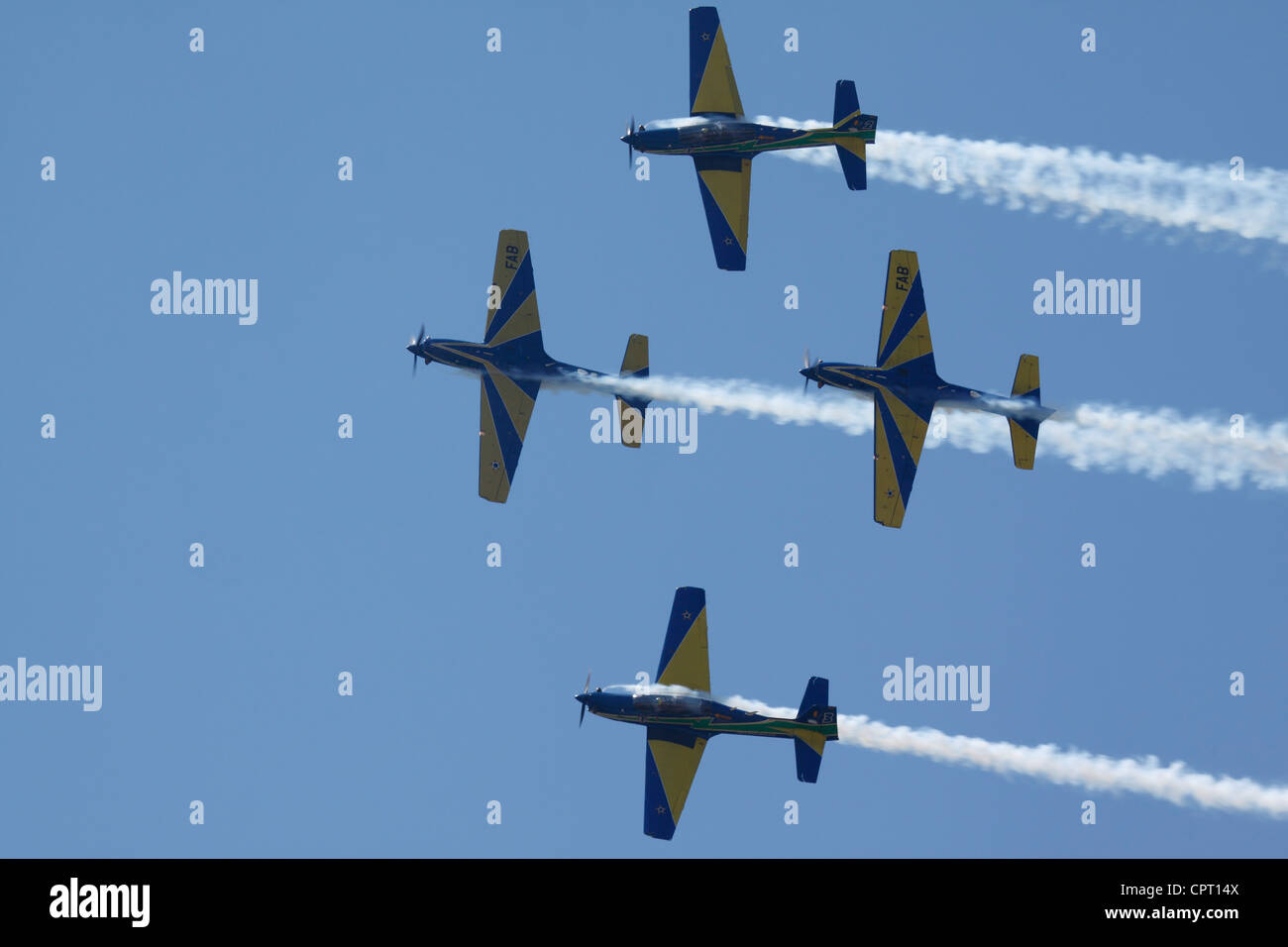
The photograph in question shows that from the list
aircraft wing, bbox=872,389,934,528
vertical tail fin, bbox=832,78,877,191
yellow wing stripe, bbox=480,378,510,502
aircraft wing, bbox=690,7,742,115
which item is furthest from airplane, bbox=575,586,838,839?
aircraft wing, bbox=690,7,742,115

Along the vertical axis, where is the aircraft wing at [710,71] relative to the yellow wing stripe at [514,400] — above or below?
above

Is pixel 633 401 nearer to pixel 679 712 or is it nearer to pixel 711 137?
pixel 711 137

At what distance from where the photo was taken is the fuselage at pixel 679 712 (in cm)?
5803

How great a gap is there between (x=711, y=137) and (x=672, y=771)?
833 inches

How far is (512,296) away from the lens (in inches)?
2434

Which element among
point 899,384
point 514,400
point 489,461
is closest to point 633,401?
point 514,400

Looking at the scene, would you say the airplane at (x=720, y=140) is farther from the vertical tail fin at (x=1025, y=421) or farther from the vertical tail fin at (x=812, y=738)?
the vertical tail fin at (x=812, y=738)

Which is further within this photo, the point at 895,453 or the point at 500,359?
the point at 500,359

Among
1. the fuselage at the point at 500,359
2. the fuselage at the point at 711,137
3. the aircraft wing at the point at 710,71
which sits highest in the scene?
the aircraft wing at the point at 710,71

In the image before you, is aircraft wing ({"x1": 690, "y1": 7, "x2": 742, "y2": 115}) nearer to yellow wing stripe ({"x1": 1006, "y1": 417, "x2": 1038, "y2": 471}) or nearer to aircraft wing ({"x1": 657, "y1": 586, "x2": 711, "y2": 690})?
yellow wing stripe ({"x1": 1006, "y1": 417, "x2": 1038, "y2": 471})

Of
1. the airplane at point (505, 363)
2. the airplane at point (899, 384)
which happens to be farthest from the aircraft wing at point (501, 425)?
the airplane at point (899, 384)

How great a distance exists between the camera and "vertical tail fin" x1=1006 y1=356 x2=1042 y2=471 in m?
57.9

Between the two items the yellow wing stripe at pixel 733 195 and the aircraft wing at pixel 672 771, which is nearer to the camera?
the aircraft wing at pixel 672 771

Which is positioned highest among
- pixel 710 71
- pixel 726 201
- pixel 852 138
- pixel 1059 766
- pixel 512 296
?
pixel 710 71
